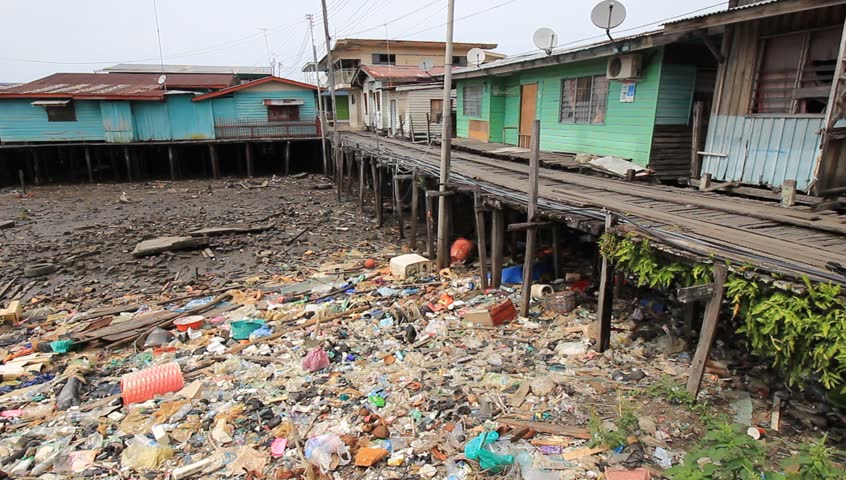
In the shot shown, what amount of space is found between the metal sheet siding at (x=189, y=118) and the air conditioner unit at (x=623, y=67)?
870 inches

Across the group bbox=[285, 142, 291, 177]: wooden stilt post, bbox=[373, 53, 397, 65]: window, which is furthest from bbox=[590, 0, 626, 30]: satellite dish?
bbox=[373, 53, 397, 65]: window

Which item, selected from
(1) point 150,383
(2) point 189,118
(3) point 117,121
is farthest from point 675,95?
(3) point 117,121

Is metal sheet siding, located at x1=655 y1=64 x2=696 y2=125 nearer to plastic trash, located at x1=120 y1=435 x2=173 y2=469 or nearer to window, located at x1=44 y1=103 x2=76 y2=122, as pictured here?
plastic trash, located at x1=120 y1=435 x2=173 y2=469

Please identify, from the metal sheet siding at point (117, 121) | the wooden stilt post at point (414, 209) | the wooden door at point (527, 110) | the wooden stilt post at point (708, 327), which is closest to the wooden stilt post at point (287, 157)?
the metal sheet siding at point (117, 121)

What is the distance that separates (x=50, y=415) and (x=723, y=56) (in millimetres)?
12043

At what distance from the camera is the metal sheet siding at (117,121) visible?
83.0 ft

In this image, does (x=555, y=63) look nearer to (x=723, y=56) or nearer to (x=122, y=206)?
(x=723, y=56)

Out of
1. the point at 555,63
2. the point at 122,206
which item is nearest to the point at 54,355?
the point at 555,63

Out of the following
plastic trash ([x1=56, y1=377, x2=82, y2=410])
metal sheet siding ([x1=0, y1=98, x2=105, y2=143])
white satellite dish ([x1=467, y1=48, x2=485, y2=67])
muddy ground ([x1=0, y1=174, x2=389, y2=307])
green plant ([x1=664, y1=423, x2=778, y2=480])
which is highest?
white satellite dish ([x1=467, y1=48, x2=485, y2=67])

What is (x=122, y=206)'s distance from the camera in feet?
68.0

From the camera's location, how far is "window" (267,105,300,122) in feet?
91.4

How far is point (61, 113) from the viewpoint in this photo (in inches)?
988

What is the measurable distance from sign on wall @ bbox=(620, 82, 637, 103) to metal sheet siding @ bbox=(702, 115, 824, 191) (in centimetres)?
215

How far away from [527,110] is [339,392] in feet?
39.0
